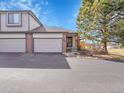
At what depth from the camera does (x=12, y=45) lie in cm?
2720

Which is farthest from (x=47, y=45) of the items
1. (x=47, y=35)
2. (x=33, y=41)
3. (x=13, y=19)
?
(x=13, y=19)

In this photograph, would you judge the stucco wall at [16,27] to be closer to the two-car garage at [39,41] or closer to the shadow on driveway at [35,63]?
the two-car garage at [39,41]

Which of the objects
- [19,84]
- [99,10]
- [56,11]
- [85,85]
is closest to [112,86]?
[85,85]

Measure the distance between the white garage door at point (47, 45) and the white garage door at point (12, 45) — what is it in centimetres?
167

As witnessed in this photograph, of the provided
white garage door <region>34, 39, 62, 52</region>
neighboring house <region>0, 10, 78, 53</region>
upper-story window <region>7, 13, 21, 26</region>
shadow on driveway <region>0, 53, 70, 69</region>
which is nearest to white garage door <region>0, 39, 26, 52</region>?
neighboring house <region>0, 10, 78, 53</region>

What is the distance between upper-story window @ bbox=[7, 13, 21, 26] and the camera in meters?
28.3

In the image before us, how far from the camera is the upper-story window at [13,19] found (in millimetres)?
28252

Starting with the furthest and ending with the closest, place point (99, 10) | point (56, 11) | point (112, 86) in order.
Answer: point (56, 11) < point (99, 10) < point (112, 86)

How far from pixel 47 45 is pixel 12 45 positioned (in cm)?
449

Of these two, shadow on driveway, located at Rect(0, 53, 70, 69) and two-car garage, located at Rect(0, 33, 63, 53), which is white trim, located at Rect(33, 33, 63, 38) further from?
shadow on driveway, located at Rect(0, 53, 70, 69)

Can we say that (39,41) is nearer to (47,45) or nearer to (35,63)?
(47,45)

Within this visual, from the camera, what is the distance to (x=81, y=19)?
27016 millimetres

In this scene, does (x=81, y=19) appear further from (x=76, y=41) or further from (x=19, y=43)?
(x=19, y=43)

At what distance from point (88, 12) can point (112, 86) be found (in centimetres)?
1814
